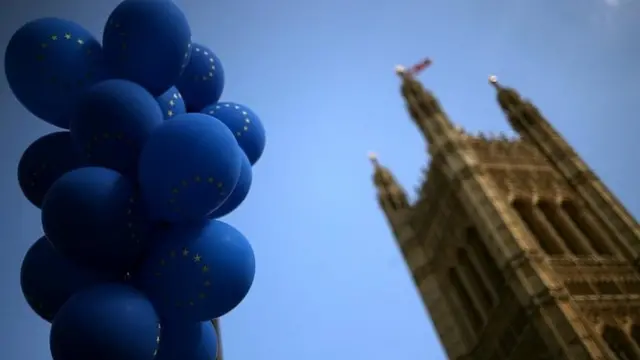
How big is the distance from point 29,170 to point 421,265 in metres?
23.7

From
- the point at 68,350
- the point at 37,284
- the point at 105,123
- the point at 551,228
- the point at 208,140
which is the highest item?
the point at 551,228

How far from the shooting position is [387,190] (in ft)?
109

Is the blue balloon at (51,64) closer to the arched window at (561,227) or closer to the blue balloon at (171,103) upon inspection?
the blue balloon at (171,103)

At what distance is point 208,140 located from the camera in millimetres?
5266

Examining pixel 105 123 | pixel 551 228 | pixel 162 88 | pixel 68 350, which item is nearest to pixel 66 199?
pixel 105 123

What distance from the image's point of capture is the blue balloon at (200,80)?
6887 millimetres

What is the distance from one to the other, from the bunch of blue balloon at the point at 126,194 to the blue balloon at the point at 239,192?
20 centimetres

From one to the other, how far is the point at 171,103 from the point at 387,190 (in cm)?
2746

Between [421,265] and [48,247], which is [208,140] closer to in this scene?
[48,247]

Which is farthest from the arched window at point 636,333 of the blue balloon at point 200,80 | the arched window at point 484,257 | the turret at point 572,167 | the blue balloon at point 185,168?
the blue balloon at point 185,168

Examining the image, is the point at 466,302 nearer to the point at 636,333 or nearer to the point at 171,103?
the point at 636,333

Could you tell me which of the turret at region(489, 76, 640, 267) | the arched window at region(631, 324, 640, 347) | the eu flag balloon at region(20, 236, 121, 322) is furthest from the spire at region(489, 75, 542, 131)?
the eu flag balloon at region(20, 236, 121, 322)

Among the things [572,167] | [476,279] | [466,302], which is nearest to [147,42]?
[476,279]

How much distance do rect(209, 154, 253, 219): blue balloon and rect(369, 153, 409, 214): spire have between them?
25.3 m
